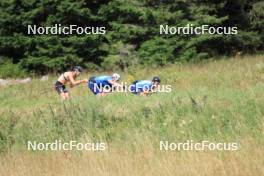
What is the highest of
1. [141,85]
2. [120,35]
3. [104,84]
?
[141,85]

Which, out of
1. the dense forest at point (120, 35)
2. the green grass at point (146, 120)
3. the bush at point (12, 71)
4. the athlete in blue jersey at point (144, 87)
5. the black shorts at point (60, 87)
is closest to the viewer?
the green grass at point (146, 120)

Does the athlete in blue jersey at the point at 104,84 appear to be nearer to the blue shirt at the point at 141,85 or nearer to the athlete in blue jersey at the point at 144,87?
the athlete in blue jersey at the point at 144,87

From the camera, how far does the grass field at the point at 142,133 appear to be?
23.5ft

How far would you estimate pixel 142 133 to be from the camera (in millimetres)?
8844

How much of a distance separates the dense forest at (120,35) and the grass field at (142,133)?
10648 mm

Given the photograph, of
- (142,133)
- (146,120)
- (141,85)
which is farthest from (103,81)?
(142,133)

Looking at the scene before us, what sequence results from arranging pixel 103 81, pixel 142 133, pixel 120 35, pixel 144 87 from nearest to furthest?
pixel 142 133 < pixel 144 87 < pixel 103 81 < pixel 120 35

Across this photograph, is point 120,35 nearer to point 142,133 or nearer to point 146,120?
point 146,120

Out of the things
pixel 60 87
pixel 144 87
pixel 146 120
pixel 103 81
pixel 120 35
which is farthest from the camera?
pixel 120 35

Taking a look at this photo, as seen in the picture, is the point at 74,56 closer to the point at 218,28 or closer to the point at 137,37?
the point at 137,37

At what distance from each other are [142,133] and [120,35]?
15819 mm

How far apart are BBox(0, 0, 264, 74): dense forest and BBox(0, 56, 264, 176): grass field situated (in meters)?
10.6

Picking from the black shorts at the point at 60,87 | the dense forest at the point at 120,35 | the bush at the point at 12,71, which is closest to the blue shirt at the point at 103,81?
the black shorts at the point at 60,87

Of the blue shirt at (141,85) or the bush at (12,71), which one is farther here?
the bush at (12,71)
